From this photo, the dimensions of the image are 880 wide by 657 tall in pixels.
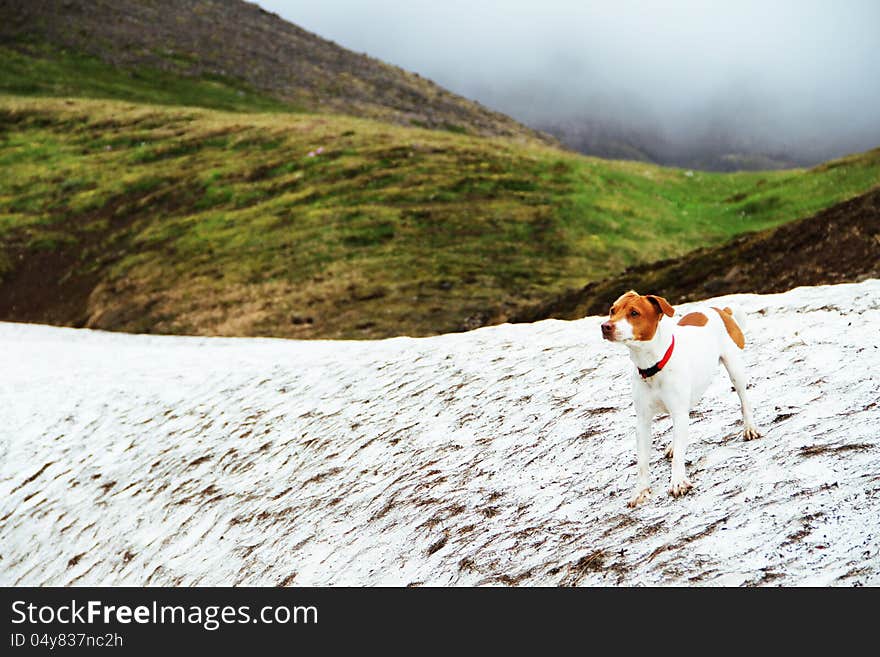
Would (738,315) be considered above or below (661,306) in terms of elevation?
below

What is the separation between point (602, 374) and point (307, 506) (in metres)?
5.25

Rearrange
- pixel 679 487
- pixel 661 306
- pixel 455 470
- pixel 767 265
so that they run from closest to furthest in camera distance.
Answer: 1. pixel 661 306
2. pixel 679 487
3. pixel 455 470
4. pixel 767 265

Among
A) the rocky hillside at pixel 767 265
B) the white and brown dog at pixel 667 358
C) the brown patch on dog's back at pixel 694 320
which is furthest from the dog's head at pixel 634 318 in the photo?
the rocky hillside at pixel 767 265

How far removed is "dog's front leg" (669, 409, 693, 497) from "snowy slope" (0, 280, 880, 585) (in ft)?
1.17

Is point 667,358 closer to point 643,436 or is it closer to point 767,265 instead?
point 643,436

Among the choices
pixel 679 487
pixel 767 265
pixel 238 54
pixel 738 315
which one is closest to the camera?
pixel 679 487

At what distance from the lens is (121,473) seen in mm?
17047

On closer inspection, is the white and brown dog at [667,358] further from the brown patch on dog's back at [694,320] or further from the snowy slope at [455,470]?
the snowy slope at [455,470]

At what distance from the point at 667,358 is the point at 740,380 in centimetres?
160

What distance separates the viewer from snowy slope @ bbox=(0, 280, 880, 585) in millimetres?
8234

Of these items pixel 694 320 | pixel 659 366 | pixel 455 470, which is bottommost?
pixel 455 470

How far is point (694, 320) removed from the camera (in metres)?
8.49

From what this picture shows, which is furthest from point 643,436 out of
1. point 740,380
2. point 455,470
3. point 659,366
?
point 455,470

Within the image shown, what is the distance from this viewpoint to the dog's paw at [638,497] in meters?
8.54
